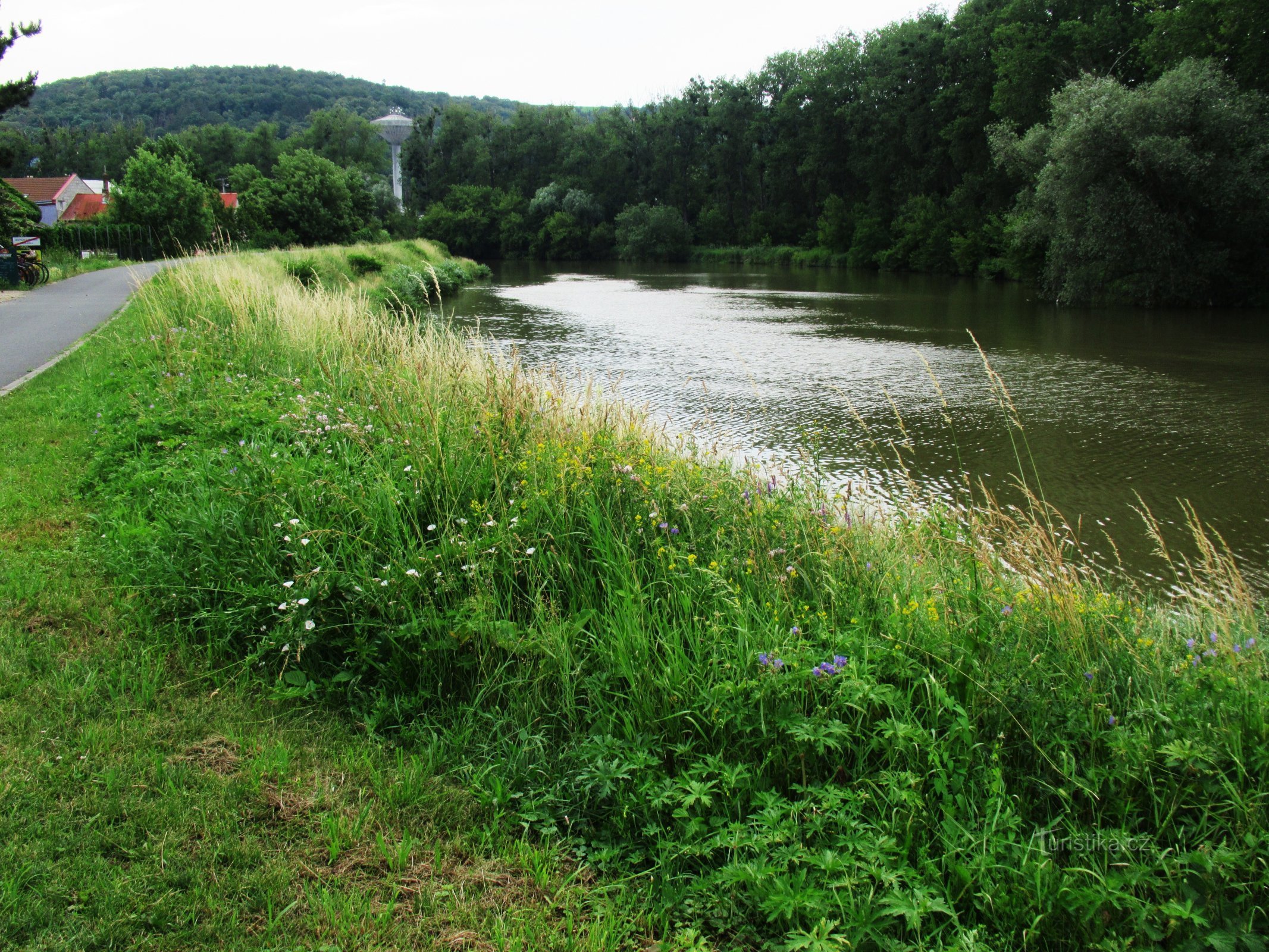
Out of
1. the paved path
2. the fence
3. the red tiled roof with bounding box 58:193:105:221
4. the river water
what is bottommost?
the river water

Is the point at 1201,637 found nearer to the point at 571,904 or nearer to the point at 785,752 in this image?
the point at 785,752

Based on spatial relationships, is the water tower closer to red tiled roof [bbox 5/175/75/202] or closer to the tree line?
the tree line

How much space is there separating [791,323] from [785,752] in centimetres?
2142

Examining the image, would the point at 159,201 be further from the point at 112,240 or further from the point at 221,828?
the point at 221,828

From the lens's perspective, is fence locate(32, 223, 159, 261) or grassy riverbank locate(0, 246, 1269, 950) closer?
grassy riverbank locate(0, 246, 1269, 950)

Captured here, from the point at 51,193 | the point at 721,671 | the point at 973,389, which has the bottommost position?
the point at 973,389

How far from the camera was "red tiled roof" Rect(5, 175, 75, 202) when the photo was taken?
2837 inches

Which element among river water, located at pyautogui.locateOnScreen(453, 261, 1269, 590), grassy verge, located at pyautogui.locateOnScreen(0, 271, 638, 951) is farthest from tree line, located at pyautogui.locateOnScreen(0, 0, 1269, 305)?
grassy verge, located at pyautogui.locateOnScreen(0, 271, 638, 951)

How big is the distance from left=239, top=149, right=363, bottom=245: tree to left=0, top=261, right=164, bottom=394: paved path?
20.3 meters

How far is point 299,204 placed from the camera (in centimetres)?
4156

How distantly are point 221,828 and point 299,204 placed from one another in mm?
44549

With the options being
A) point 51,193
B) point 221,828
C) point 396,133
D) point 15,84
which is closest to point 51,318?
point 15,84

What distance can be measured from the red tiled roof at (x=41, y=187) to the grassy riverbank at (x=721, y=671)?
281 ft

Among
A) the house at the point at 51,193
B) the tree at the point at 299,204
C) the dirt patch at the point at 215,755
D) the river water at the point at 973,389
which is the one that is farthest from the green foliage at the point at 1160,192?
the house at the point at 51,193
